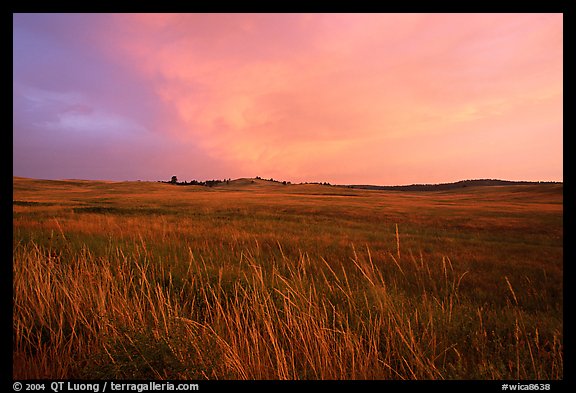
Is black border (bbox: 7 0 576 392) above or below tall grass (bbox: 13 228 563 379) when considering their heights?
above

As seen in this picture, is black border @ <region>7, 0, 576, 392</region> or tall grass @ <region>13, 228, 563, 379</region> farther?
black border @ <region>7, 0, 576, 392</region>
